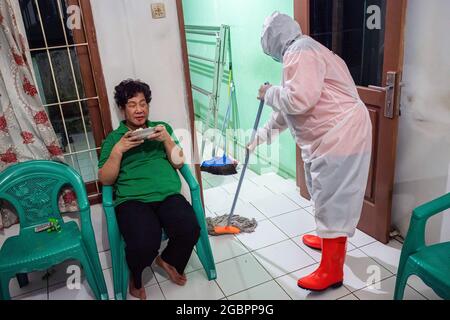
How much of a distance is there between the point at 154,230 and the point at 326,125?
0.98m

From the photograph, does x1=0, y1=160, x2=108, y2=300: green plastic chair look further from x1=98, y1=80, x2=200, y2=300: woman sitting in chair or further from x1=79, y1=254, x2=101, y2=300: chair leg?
x1=98, y1=80, x2=200, y2=300: woman sitting in chair

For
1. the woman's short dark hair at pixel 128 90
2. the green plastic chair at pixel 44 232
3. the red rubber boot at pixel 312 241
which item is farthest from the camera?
the red rubber boot at pixel 312 241

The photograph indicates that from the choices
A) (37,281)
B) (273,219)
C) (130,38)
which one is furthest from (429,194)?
(37,281)

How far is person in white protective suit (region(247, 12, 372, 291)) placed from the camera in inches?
70.3

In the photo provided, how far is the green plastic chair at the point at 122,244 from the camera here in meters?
1.92

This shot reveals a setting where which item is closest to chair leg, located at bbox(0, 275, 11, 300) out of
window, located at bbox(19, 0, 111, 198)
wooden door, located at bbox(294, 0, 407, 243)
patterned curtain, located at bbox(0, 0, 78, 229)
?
patterned curtain, located at bbox(0, 0, 78, 229)

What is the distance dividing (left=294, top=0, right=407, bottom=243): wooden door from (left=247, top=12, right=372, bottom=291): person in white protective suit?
32 cm

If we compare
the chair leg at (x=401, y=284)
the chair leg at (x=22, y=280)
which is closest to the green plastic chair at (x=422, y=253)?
the chair leg at (x=401, y=284)

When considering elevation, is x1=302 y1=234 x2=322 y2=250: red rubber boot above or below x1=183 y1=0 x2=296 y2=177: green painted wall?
below

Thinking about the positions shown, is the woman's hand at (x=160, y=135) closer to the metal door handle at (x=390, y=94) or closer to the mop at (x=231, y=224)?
the mop at (x=231, y=224)

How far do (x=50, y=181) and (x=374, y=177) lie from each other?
6.07 ft

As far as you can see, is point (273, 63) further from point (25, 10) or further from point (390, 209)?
point (25, 10)

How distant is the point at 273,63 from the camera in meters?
3.20

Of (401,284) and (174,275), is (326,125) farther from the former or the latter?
(174,275)
